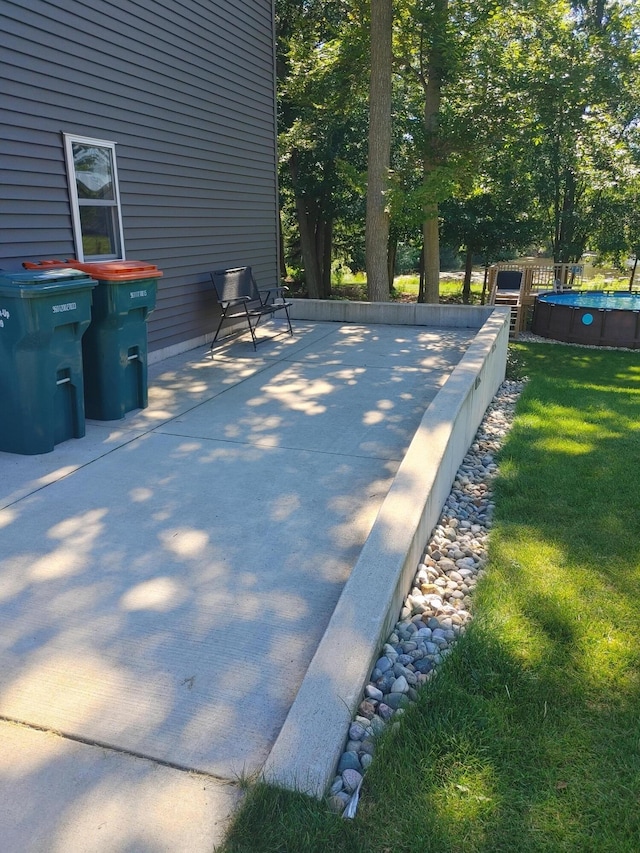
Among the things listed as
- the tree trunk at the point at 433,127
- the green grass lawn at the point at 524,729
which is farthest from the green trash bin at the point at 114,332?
the tree trunk at the point at 433,127

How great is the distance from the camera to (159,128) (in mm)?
7113

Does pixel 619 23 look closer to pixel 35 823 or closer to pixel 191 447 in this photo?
pixel 191 447

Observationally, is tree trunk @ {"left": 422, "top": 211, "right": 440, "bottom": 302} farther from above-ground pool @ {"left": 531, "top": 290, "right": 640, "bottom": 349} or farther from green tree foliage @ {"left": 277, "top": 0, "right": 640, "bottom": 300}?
above-ground pool @ {"left": 531, "top": 290, "right": 640, "bottom": 349}

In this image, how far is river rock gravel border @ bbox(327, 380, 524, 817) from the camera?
2111 millimetres

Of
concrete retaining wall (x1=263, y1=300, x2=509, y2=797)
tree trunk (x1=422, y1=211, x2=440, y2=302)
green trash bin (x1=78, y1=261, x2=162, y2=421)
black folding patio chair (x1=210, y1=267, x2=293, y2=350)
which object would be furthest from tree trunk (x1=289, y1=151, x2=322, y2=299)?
concrete retaining wall (x1=263, y1=300, x2=509, y2=797)

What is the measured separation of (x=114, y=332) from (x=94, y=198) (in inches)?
74.6

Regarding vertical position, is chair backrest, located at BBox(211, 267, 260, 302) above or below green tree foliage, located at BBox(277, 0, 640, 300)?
below

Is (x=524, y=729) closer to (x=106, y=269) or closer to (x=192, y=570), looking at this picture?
(x=192, y=570)

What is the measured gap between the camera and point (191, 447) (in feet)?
15.4

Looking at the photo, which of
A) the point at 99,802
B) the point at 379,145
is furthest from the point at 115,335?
the point at 379,145

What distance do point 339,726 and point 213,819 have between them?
0.45 m

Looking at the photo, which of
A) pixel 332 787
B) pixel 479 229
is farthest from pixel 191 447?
pixel 479 229

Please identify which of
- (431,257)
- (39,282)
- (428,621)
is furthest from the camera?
(431,257)

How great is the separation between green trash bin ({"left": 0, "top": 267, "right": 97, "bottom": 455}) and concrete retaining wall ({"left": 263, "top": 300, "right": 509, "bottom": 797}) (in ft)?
7.90
